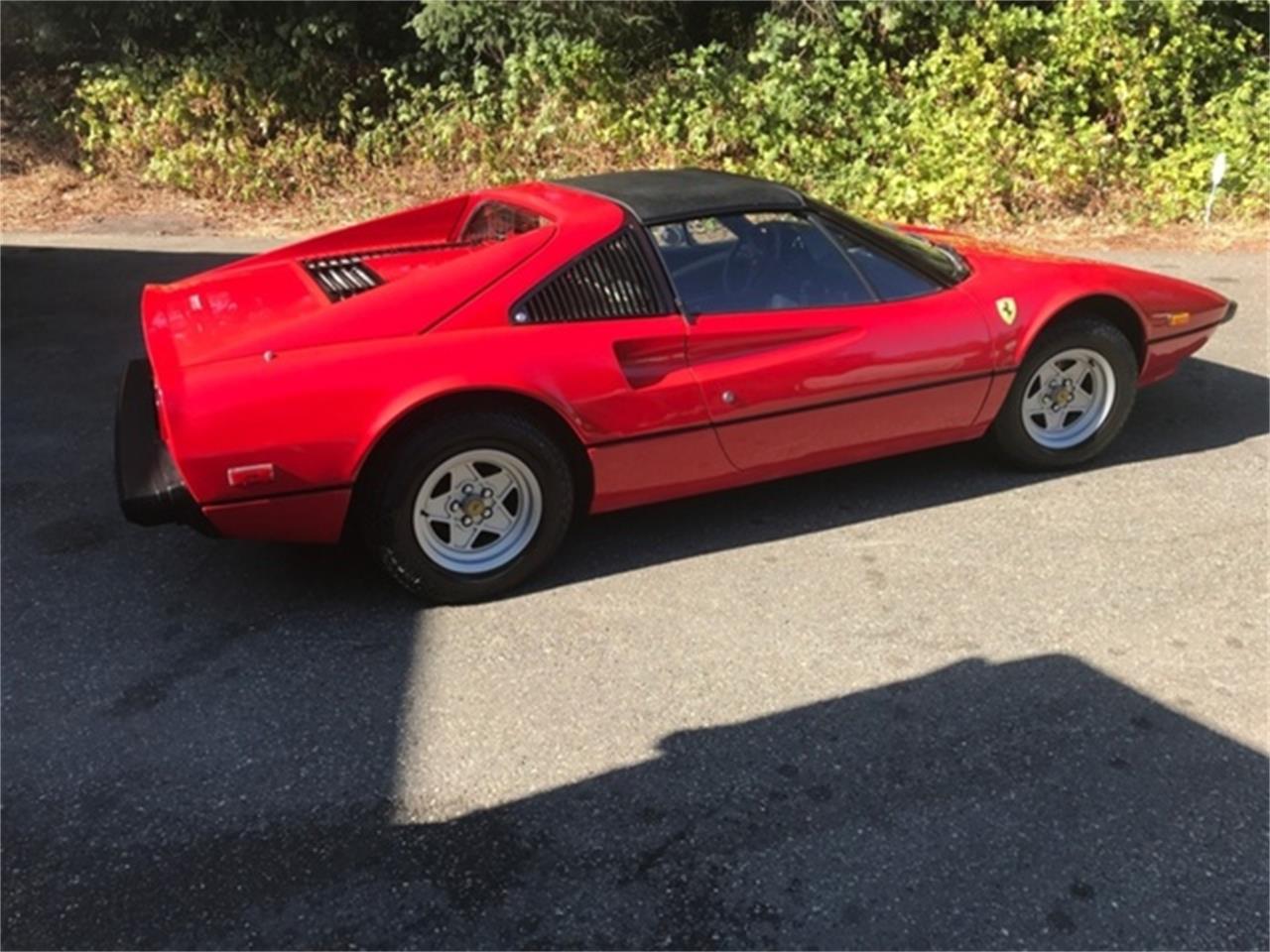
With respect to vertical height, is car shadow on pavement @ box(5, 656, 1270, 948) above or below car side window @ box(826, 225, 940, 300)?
below

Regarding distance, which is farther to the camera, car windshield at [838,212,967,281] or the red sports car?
car windshield at [838,212,967,281]

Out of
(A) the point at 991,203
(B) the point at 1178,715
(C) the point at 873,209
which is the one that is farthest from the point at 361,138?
(B) the point at 1178,715

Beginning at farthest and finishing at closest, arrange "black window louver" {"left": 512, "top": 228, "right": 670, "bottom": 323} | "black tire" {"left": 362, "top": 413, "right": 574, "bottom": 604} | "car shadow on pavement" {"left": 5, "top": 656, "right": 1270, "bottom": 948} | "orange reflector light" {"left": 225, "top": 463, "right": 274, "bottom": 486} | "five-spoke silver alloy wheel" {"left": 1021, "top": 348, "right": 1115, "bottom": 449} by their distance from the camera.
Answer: "five-spoke silver alloy wheel" {"left": 1021, "top": 348, "right": 1115, "bottom": 449}
"black window louver" {"left": 512, "top": 228, "right": 670, "bottom": 323}
"black tire" {"left": 362, "top": 413, "right": 574, "bottom": 604}
"orange reflector light" {"left": 225, "top": 463, "right": 274, "bottom": 486}
"car shadow on pavement" {"left": 5, "top": 656, "right": 1270, "bottom": 948}

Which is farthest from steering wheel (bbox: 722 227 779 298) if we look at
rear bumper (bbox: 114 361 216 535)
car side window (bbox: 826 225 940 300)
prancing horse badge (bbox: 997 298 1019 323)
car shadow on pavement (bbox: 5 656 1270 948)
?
rear bumper (bbox: 114 361 216 535)

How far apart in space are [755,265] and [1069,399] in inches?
57.7

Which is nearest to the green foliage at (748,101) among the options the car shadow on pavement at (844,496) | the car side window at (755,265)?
the car shadow on pavement at (844,496)

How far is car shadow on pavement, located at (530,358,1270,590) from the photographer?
4.02 m

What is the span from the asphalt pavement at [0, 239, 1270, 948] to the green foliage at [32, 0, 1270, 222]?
263 inches

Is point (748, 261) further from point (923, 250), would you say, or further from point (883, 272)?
point (923, 250)

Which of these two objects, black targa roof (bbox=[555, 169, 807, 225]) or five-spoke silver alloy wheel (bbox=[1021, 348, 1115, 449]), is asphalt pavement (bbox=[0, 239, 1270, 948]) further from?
black targa roof (bbox=[555, 169, 807, 225])

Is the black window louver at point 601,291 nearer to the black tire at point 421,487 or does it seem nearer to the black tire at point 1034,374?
the black tire at point 421,487

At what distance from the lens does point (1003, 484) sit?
4.43 metres

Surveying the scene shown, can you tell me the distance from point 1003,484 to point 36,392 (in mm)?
4770

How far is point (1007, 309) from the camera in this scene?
4176 millimetres
